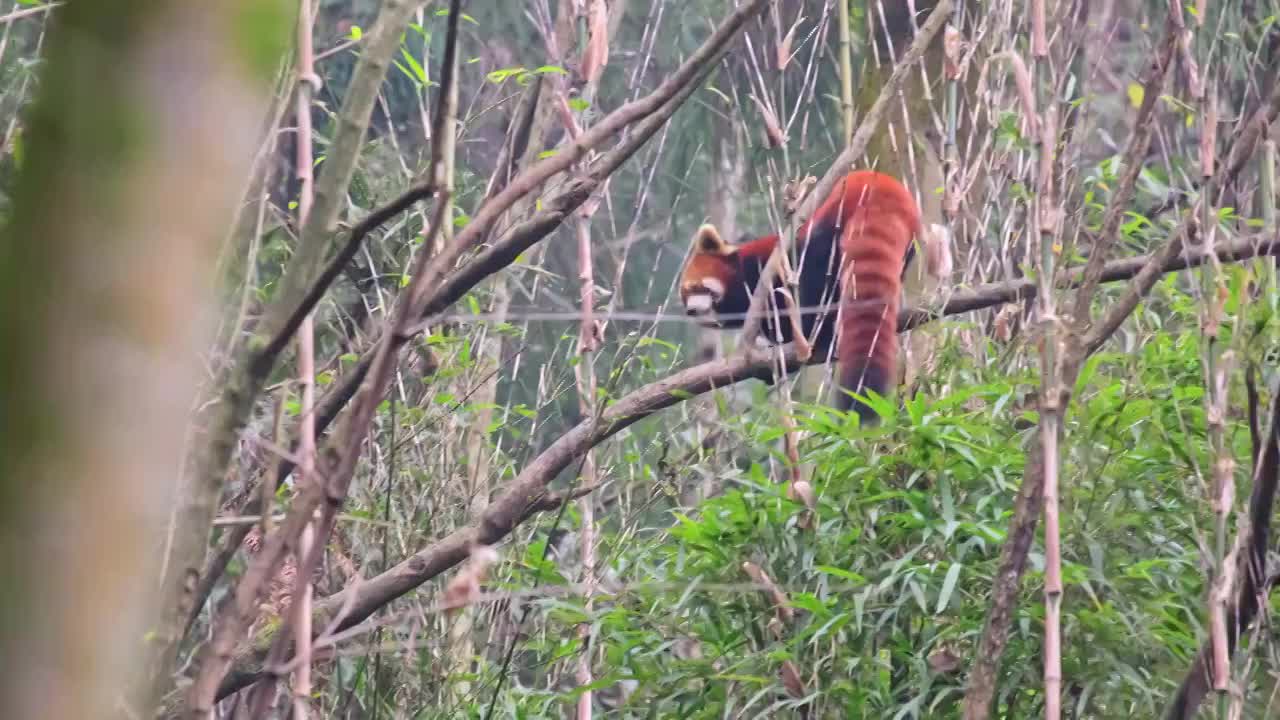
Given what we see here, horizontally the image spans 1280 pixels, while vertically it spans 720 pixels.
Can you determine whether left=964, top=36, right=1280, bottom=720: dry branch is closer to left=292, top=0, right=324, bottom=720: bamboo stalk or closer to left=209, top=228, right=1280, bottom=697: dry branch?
left=209, top=228, right=1280, bottom=697: dry branch

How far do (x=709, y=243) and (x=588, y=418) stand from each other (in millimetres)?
2261

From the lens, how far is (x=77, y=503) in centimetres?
52

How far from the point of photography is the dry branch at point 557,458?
194cm

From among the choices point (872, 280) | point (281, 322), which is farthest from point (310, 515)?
point (872, 280)

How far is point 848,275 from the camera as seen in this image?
7.36 feet

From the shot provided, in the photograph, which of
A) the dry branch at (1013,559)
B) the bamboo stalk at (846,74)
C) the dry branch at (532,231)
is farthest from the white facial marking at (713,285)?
the dry branch at (1013,559)

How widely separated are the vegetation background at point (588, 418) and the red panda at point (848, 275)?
94 millimetres

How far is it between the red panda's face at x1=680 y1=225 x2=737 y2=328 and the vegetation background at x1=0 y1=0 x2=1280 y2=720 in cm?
102

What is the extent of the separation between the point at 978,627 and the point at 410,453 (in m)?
1.19

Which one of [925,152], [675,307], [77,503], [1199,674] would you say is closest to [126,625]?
[77,503]

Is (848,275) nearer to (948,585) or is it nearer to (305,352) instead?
(948,585)

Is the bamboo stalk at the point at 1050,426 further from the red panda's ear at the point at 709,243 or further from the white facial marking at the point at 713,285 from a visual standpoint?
the white facial marking at the point at 713,285

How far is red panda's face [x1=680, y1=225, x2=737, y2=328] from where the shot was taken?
4.31 metres

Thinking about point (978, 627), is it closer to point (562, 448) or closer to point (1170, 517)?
point (1170, 517)
